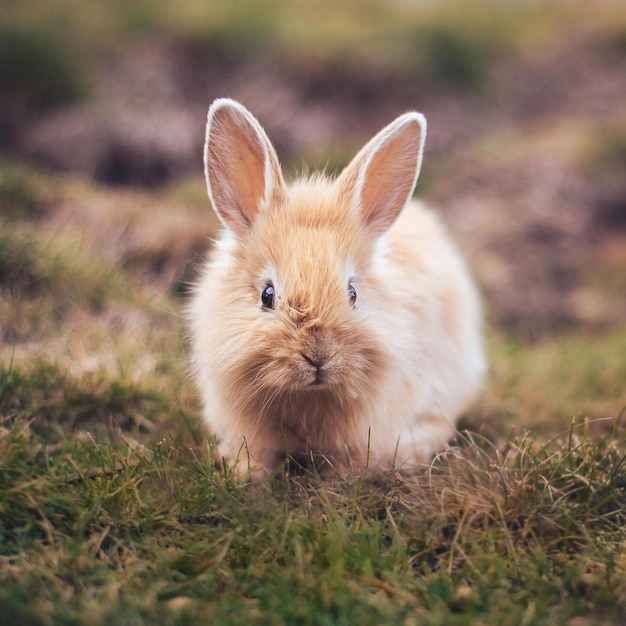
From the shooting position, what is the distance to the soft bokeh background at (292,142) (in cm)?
504

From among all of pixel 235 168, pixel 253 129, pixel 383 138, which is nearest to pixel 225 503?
pixel 235 168

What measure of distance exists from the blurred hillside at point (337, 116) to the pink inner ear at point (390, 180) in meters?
2.71

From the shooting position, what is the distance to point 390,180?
348cm

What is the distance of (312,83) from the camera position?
9.91m

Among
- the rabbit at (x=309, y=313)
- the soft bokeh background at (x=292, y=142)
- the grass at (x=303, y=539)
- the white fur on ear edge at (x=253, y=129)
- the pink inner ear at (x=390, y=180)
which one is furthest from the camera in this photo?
the soft bokeh background at (x=292, y=142)

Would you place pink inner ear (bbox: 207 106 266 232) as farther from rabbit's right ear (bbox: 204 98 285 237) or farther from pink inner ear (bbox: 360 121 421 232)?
pink inner ear (bbox: 360 121 421 232)

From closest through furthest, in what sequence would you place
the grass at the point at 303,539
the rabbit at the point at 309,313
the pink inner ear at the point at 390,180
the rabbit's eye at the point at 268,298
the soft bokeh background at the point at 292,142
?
the grass at the point at 303,539, the rabbit at the point at 309,313, the rabbit's eye at the point at 268,298, the pink inner ear at the point at 390,180, the soft bokeh background at the point at 292,142

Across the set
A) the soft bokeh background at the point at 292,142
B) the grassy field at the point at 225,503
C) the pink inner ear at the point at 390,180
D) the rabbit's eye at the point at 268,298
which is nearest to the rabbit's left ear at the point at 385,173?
→ the pink inner ear at the point at 390,180

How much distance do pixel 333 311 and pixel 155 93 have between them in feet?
24.4

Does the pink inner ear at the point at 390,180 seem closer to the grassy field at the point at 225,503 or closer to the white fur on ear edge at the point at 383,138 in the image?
the white fur on ear edge at the point at 383,138

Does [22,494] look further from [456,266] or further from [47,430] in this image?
[456,266]

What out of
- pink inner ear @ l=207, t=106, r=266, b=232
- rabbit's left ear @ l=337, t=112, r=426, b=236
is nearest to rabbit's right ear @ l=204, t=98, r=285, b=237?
pink inner ear @ l=207, t=106, r=266, b=232

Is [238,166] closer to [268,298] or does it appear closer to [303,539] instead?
[268,298]

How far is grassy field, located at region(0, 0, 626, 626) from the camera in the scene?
2.42 meters
